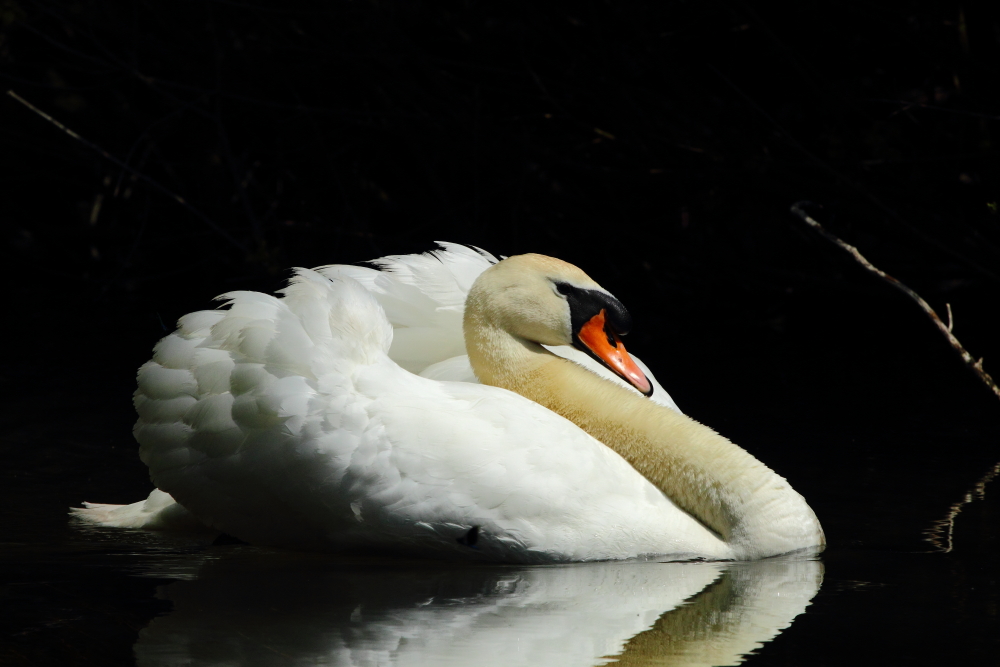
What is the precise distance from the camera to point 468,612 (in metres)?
3.12

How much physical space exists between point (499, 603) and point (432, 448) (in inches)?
20.5

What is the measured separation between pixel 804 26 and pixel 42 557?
6.21m

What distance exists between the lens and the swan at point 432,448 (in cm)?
355

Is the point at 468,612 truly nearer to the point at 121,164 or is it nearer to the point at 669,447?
the point at 669,447

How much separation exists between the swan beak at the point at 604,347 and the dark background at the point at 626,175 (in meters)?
1.37

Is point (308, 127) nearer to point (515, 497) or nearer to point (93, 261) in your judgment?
point (93, 261)

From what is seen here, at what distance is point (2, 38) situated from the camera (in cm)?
1112

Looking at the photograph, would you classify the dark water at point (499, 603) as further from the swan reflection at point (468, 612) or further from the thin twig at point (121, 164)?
the thin twig at point (121, 164)

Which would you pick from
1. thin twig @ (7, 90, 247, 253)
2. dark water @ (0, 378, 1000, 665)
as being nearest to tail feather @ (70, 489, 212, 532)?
dark water @ (0, 378, 1000, 665)

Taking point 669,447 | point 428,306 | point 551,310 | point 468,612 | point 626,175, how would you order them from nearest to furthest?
point 468,612, point 669,447, point 551,310, point 428,306, point 626,175

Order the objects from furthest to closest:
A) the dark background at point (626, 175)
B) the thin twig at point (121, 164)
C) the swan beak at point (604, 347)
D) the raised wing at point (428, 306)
Answer: the thin twig at point (121, 164)
the dark background at point (626, 175)
the raised wing at point (428, 306)
the swan beak at point (604, 347)

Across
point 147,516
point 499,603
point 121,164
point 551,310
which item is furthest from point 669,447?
point 121,164

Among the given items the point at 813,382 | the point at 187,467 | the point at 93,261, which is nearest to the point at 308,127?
the point at 93,261

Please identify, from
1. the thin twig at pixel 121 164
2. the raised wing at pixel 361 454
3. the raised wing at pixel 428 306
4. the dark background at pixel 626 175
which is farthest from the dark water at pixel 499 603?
the thin twig at pixel 121 164
